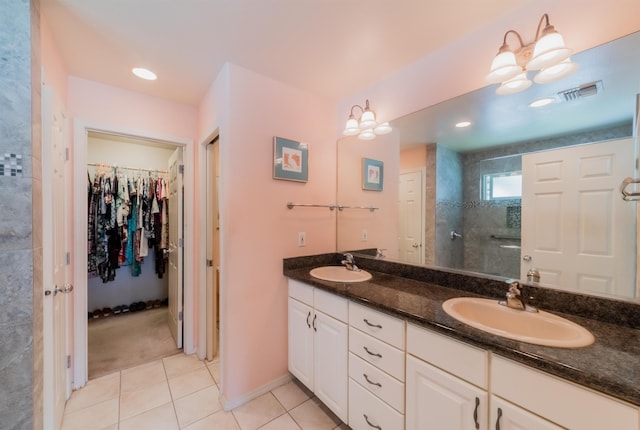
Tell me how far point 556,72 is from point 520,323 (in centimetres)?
116

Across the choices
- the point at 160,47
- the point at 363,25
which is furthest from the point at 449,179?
→ the point at 160,47

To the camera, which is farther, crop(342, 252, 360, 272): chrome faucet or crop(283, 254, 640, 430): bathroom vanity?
crop(342, 252, 360, 272): chrome faucet

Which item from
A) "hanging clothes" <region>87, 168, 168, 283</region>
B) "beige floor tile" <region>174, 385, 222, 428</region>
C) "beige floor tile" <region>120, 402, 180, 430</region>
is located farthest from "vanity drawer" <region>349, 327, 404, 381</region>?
"hanging clothes" <region>87, 168, 168, 283</region>

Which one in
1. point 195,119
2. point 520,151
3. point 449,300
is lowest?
point 449,300

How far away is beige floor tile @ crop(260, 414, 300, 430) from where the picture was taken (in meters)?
1.55

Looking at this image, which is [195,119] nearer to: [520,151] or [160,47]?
[160,47]

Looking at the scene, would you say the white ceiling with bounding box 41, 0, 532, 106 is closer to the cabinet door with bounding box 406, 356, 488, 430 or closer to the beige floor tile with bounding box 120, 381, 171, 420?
the cabinet door with bounding box 406, 356, 488, 430

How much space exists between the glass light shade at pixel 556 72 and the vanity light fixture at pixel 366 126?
89cm

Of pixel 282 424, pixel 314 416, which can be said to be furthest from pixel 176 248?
pixel 314 416

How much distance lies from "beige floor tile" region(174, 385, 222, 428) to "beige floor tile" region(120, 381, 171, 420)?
14 centimetres

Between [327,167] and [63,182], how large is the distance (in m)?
1.89

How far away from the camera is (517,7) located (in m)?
1.26

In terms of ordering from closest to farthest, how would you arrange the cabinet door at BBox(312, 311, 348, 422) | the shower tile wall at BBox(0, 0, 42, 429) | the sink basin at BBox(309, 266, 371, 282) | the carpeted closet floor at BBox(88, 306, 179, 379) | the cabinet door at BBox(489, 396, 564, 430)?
the cabinet door at BBox(489, 396, 564, 430) → the shower tile wall at BBox(0, 0, 42, 429) → the cabinet door at BBox(312, 311, 348, 422) → the sink basin at BBox(309, 266, 371, 282) → the carpeted closet floor at BBox(88, 306, 179, 379)

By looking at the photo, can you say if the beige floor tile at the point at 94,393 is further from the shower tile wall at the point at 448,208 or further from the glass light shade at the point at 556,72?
the glass light shade at the point at 556,72
